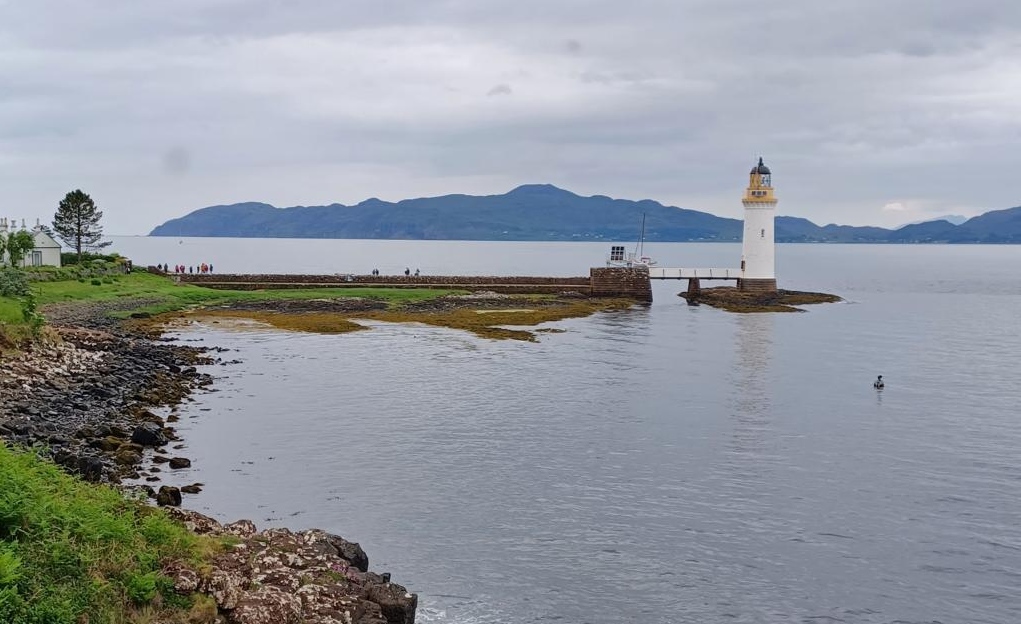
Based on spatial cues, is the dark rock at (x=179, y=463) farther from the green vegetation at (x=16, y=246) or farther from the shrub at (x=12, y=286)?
the green vegetation at (x=16, y=246)

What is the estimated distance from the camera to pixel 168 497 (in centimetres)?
2191

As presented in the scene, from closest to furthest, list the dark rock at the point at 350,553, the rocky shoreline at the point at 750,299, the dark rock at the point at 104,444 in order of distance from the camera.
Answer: the dark rock at the point at 350,553 < the dark rock at the point at 104,444 < the rocky shoreline at the point at 750,299

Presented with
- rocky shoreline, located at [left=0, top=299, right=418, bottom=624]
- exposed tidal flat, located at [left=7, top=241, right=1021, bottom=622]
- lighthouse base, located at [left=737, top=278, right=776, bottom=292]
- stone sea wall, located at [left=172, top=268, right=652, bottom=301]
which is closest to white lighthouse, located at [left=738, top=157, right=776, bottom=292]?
lighthouse base, located at [left=737, top=278, right=776, bottom=292]

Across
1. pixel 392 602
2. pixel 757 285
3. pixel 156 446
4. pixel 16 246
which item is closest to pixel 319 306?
pixel 16 246

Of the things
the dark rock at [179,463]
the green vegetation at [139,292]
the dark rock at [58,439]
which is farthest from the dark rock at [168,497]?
the green vegetation at [139,292]

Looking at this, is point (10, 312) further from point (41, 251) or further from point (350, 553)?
point (41, 251)

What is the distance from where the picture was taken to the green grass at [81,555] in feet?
41.5

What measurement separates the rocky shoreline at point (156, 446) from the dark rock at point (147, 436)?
4 cm

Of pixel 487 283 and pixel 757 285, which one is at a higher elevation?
pixel 757 285

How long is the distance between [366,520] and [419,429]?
10371 millimetres

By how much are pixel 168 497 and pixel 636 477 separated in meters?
13.9

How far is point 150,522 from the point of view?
15.8 meters

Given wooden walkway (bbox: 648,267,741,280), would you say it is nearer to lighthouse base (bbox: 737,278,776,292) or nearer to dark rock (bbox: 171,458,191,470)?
lighthouse base (bbox: 737,278,776,292)

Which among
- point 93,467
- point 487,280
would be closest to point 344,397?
point 93,467
